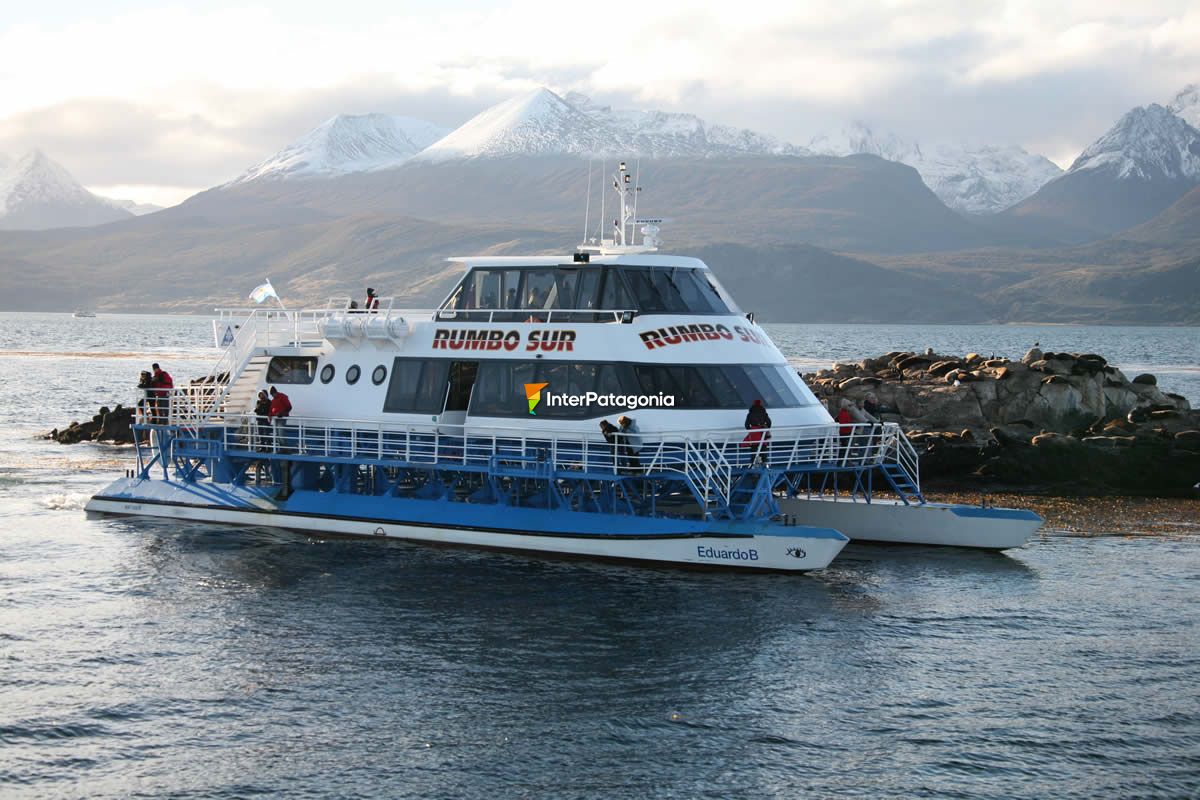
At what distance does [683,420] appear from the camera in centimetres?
→ 2653

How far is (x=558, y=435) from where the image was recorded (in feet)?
90.3

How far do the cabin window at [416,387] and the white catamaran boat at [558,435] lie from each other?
5cm

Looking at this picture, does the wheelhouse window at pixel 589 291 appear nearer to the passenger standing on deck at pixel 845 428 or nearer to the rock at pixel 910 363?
the passenger standing on deck at pixel 845 428

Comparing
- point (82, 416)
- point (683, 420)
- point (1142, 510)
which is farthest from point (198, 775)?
point (82, 416)

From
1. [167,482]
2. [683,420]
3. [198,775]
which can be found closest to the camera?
[198,775]

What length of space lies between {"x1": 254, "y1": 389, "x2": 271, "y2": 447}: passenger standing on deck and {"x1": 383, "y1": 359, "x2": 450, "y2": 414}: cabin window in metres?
2.91

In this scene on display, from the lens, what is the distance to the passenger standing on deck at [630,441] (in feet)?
85.4

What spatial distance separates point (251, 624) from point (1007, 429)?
25219 millimetres

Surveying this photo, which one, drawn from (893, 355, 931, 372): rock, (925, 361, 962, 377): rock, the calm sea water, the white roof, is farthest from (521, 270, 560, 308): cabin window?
(893, 355, 931, 372): rock

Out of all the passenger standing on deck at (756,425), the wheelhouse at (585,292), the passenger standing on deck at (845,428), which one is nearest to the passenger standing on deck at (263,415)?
the wheelhouse at (585,292)

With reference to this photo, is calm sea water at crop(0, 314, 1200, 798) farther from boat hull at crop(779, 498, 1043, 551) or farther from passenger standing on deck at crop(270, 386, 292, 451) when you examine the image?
passenger standing on deck at crop(270, 386, 292, 451)

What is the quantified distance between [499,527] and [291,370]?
7.56 meters

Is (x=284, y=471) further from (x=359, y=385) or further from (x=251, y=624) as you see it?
(x=251, y=624)

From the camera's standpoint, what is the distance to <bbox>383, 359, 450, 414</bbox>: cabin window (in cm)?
2945
